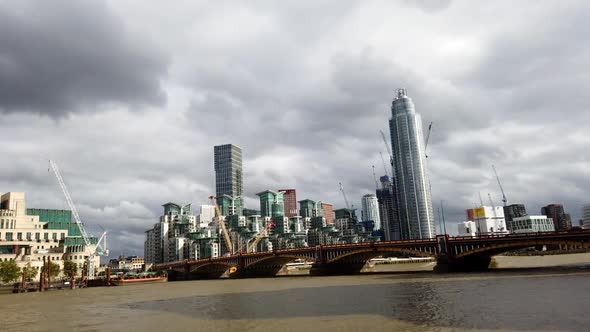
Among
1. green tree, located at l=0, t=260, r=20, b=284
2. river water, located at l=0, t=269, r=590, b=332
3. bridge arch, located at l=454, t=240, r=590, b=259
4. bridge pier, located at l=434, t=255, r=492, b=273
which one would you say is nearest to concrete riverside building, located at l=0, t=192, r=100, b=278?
green tree, located at l=0, t=260, r=20, b=284

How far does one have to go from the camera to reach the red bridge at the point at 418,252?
360ft

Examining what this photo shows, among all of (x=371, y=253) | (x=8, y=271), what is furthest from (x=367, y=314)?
(x=8, y=271)

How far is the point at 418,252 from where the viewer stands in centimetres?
12838

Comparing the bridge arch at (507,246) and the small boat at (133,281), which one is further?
the small boat at (133,281)

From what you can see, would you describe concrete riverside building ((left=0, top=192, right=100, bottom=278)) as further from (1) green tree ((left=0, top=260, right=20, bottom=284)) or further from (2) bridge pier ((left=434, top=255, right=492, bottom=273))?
(2) bridge pier ((left=434, top=255, right=492, bottom=273))

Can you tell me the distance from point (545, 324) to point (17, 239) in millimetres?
209966

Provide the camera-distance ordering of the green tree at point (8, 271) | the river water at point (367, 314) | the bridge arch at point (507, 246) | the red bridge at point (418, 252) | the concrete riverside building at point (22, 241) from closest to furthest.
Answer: the river water at point (367, 314), the bridge arch at point (507, 246), the red bridge at point (418, 252), the green tree at point (8, 271), the concrete riverside building at point (22, 241)

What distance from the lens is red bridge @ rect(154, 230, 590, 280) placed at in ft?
360

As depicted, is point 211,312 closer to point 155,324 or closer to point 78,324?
point 155,324

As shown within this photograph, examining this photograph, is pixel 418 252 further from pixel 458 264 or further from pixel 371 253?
pixel 371 253

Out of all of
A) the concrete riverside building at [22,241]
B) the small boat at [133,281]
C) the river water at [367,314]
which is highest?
the concrete riverside building at [22,241]

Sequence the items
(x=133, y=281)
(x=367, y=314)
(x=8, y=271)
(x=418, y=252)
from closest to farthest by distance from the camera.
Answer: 1. (x=367, y=314)
2. (x=418, y=252)
3. (x=8, y=271)
4. (x=133, y=281)

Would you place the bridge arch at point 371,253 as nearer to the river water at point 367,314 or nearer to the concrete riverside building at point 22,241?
the river water at point 367,314

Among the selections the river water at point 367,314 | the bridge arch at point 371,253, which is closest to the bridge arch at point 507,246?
the bridge arch at point 371,253
